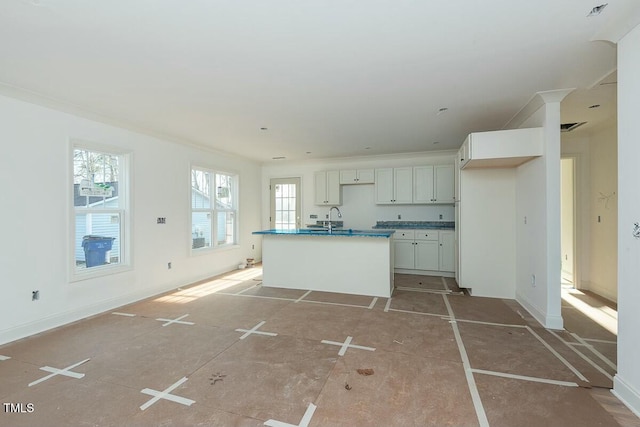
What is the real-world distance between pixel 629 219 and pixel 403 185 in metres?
4.16

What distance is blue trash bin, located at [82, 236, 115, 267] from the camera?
3.67 metres

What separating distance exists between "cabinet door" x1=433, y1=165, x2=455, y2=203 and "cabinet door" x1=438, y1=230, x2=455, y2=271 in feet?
2.27

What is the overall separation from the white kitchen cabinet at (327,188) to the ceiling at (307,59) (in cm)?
259

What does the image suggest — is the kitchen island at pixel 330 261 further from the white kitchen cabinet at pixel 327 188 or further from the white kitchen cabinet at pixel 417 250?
the white kitchen cabinet at pixel 327 188

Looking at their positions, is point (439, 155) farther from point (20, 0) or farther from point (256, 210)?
point (20, 0)

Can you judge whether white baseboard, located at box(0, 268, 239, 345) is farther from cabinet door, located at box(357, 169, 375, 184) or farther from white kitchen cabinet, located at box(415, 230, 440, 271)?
white kitchen cabinet, located at box(415, 230, 440, 271)

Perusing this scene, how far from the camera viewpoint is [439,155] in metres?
6.03

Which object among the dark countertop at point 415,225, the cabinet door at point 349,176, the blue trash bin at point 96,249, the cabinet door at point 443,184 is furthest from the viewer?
the cabinet door at point 349,176

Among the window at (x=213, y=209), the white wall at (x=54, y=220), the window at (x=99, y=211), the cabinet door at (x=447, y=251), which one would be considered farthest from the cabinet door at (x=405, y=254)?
the window at (x=99, y=211)

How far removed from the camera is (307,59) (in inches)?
93.5

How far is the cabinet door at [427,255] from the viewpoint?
5.58m

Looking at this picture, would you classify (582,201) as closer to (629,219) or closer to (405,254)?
(405,254)

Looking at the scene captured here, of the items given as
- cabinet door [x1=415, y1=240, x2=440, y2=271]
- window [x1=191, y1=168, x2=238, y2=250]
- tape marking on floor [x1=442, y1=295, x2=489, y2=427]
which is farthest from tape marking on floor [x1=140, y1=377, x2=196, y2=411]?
cabinet door [x1=415, y1=240, x2=440, y2=271]

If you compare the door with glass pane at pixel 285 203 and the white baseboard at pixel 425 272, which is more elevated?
the door with glass pane at pixel 285 203
